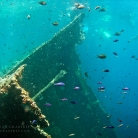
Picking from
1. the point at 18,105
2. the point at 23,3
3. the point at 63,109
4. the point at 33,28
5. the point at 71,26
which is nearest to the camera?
the point at 18,105

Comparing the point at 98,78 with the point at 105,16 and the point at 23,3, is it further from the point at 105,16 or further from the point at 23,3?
the point at 23,3

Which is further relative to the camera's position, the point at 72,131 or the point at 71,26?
the point at 71,26

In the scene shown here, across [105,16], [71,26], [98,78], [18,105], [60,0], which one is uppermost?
[18,105]

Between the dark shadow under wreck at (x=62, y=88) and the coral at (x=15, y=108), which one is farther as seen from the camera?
the dark shadow under wreck at (x=62, y=88)

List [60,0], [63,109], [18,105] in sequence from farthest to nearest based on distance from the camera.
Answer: [60,0], [63,109], [18,105]

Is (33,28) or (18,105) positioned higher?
(18,105)

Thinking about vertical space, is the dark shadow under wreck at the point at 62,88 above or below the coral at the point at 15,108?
below

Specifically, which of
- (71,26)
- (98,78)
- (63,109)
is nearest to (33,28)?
(98,78)

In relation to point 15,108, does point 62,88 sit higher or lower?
lower

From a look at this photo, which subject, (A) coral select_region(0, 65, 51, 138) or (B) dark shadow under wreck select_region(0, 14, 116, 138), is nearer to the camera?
(A) coral select_region(0, 65, 51, 138)

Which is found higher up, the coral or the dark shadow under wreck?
the coral

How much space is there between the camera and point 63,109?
1340 centimetres

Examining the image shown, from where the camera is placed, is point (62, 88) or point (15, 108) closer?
point (15, 108)

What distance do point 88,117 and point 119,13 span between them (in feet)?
94.3
